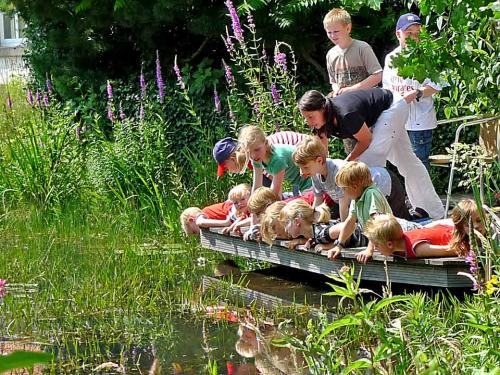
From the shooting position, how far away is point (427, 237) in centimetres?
641

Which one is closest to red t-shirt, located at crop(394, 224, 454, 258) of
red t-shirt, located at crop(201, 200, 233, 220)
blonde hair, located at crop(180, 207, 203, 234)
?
red t-shirt, located at crop(201, 200, 233, 220)

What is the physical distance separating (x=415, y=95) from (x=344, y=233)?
183 cm

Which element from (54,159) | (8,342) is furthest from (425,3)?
(54,159)

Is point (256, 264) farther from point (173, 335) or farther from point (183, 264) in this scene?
point (173, 335)

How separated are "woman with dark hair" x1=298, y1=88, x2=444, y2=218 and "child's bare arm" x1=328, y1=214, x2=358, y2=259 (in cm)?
109

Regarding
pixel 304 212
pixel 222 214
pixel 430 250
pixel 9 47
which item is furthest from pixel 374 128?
pixel 9 47

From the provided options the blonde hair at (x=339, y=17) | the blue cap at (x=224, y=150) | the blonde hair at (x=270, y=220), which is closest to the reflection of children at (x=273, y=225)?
the blonde hair at (x=270, y=220)

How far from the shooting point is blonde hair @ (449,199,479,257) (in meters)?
5.95

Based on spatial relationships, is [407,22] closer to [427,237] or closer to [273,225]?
[273,225]

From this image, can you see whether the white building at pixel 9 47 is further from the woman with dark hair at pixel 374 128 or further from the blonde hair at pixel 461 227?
the blonde hair at pixel 461 227

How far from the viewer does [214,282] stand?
7.77m

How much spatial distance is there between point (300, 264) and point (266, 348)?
163cm

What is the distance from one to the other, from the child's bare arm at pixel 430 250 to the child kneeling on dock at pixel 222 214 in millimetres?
2190

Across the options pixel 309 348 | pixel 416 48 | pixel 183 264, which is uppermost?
pixel 416 48
